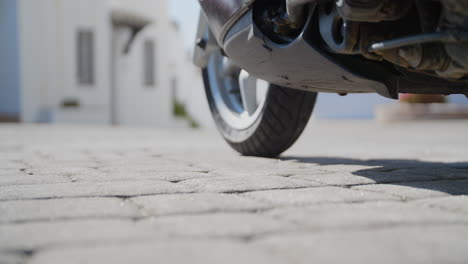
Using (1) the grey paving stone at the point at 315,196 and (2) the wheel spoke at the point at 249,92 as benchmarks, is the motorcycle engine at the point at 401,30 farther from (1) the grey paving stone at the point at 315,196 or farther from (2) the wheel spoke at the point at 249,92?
(2) the wheel spoke at the point at 249,92

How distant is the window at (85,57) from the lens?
19.3 meters

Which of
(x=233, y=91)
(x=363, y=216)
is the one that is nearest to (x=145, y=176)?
(x=363, y=216)

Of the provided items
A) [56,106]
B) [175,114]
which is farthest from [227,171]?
[175,114]

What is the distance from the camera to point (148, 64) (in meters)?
21.3

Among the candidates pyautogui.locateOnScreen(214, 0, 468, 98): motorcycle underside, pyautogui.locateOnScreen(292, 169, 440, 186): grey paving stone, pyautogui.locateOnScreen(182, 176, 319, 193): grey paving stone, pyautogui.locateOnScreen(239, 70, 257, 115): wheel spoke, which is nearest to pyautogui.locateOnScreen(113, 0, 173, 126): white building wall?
pyautogui.locateOnScreen(239, 70, 257, 115): wheel spoke

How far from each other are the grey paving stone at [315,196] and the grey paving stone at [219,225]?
0.81 ft

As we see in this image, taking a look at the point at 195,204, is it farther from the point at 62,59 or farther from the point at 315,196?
the point at 62,59

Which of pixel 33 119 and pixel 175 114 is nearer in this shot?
pixel 33 119

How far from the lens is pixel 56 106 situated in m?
19.2

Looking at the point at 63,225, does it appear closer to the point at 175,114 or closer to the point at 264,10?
the point at 264,10

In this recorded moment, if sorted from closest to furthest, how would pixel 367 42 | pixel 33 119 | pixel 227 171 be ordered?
pixel 367 42 < pixel 227 171 < pixel 33 119

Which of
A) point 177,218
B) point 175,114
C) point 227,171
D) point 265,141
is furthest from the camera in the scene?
point 175,114

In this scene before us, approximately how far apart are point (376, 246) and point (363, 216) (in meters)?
0.31

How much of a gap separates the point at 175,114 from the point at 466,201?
2272 cm
